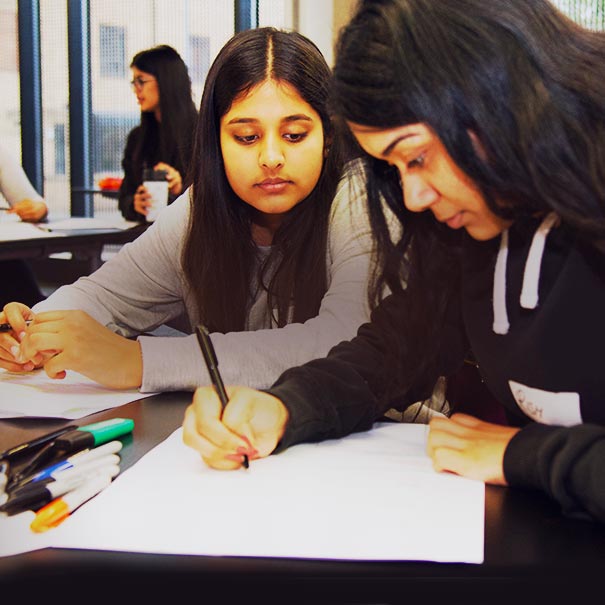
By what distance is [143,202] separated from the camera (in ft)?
6.77

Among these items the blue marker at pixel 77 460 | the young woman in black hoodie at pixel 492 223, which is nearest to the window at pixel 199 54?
the young woman in black hoodie at pixel 492 223

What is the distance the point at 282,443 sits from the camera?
587 millimetres

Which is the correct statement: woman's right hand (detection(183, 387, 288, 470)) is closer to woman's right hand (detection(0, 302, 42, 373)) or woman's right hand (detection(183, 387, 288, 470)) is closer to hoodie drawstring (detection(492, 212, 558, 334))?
hoodie drawstring (detection(492, 212, 558, 334))

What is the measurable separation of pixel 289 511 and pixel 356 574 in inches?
3.1

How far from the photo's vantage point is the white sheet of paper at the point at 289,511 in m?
0.44

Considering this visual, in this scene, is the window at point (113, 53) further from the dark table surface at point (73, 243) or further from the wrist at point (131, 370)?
the wrist at point (131, 370)

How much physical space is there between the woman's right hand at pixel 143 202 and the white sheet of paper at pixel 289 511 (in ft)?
4.92

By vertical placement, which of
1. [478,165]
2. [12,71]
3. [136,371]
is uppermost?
[12,71]

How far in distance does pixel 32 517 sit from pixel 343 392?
0.81 ft

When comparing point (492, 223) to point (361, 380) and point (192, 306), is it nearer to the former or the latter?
point (361, 380)

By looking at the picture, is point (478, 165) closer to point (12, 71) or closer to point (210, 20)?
point (210, 20)

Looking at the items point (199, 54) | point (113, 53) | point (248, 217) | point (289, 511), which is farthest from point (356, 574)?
point (113, 53)

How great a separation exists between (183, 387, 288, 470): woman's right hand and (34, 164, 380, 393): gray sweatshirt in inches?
7.2

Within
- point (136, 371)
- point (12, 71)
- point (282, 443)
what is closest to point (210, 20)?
point (12, 71)
